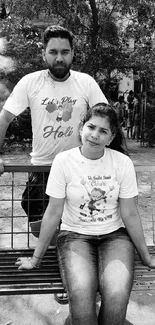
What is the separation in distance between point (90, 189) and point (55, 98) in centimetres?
85

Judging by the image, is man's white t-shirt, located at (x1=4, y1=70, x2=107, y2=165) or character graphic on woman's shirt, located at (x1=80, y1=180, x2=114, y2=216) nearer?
character graphic on woman's shirt, located at (x1=80, y1=180, x2=114, y2=216)

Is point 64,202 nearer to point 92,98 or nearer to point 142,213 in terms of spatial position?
point 92,98

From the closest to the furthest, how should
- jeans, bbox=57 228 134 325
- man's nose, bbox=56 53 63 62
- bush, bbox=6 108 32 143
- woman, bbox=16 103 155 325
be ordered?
jeans, bbox=57 228 134 325 < woman, bbox=16 103 155 325 < man's nose, bbox=56 53 63 62 < bush, bbox=6 108 32 143

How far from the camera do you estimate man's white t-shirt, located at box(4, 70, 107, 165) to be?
3137 mm

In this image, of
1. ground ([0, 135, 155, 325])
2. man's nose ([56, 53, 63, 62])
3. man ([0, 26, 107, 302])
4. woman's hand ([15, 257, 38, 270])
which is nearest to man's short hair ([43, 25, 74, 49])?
man ([0, 26, 107, 302])

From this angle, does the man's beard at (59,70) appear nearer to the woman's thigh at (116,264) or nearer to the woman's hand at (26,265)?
the woman's thigh at (116,264)

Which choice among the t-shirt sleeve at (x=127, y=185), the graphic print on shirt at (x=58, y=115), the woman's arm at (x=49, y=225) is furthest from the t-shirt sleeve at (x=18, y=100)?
the t-shirt sleeve at (x=127, y=185)

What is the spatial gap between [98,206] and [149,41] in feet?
36.1

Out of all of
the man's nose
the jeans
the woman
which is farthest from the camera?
the man's nose

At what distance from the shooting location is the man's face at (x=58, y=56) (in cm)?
312

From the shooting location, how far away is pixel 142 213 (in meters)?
6.08

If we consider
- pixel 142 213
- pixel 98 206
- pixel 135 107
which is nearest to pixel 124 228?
pixel 98 206

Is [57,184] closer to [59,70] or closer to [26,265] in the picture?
[26,265]

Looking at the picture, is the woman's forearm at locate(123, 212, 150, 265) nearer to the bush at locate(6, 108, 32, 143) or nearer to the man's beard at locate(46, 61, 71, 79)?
Answer: the man's beard at locate(46, 61, 71, 79)
